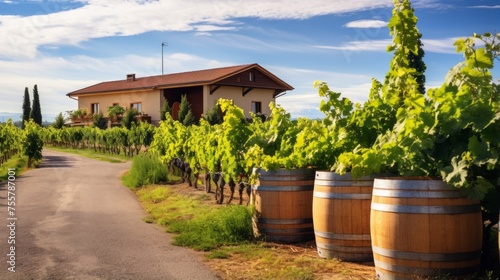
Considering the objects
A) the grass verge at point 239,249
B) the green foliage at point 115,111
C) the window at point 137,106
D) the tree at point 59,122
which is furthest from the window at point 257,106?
the grass verge at point 239,249

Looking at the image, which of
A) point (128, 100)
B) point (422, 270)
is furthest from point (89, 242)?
point (128, 100)

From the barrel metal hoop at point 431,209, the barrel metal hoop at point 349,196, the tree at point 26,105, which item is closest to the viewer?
the barrel metal hoop at point 431,209

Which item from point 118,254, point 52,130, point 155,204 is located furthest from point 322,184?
point 52,130

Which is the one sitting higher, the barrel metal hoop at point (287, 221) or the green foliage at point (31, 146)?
the green foliage at point (31, 146)

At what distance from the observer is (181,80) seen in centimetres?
3909

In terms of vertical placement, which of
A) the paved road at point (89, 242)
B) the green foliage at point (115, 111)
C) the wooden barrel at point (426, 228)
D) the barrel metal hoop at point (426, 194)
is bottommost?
the paved road at point (89, 242)

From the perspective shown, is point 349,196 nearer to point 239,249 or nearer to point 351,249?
point 351,249

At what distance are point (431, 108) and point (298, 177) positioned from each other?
79.2 inches

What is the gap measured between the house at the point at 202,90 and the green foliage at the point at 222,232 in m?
29.4

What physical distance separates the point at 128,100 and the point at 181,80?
254 inches

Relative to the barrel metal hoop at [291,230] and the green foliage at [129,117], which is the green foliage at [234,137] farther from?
the green foliage at [129,117]

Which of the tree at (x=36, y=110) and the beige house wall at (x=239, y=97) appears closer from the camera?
the beige house wall at (x=239, y=97)

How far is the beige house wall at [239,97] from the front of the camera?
123 feet

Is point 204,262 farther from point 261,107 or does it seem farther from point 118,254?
point 261,107
